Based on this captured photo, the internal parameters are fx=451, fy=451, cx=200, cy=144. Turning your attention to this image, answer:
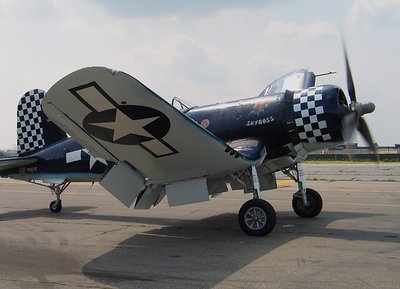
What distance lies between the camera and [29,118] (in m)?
12.0

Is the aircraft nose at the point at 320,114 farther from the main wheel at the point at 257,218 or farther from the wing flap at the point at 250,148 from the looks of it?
the main wheel at the point at 257,218

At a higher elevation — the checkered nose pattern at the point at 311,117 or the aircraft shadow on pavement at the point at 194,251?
the checkered nose pattern at the point at 311,117

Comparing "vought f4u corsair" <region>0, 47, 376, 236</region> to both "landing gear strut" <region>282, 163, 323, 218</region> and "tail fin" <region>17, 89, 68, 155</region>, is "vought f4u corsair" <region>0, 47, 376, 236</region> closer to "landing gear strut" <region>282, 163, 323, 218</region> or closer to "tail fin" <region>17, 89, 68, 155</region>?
"landing gear strut" <region>282, 163, 323, 218</region>

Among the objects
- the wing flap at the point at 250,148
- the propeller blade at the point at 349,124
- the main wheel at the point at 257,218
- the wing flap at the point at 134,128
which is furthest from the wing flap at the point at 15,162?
the propeller blade at the point at 349,124

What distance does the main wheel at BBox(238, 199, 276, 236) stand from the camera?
278 inches

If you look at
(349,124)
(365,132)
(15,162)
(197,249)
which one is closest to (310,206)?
(365,132)

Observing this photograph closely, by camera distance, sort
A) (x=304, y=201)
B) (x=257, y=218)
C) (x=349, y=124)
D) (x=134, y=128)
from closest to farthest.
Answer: (x=134, y=128) → (x=257, y=218) → (x=349, y=124) → (x=304, y=201)

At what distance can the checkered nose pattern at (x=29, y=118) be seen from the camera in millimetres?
11883

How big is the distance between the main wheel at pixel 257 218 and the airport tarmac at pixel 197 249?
15 cm

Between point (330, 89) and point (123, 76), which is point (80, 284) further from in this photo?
point (330, 89)

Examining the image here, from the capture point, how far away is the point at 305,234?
7293 millimetres

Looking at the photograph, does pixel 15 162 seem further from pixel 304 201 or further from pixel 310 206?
pixel 310 206

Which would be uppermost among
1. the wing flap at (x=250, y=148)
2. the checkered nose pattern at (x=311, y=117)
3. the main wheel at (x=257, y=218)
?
the checkered nose pattern at (x=311, y=117)

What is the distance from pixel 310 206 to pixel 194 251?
3723 mm
